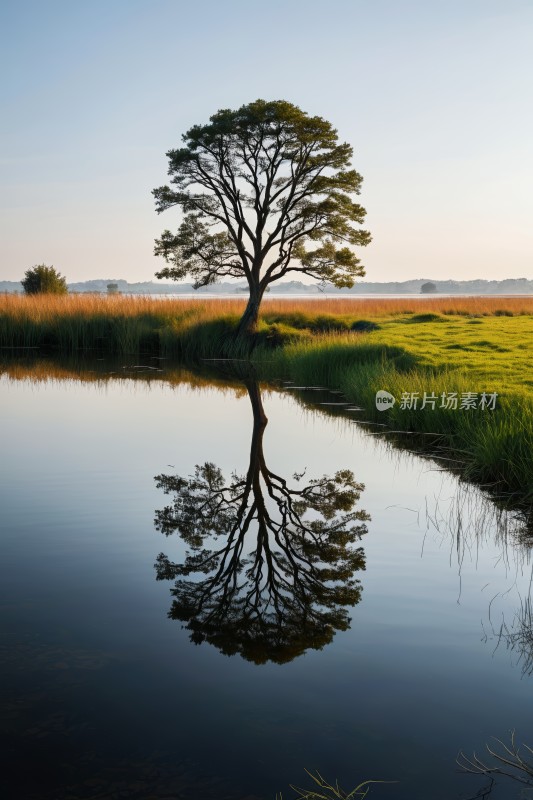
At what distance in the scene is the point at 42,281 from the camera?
42.1m

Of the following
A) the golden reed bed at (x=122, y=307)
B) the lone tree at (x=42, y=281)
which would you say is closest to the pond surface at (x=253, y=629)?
the golden reed bed at (x=122, y=307)

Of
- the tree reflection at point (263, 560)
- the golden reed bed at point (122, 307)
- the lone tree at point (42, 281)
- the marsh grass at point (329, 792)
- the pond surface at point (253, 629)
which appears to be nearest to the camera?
the marsh grass at point (329, 792)

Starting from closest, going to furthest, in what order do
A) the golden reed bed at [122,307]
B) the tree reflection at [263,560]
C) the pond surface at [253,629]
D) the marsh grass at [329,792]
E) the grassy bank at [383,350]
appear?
the marsh grass at [329,792], the pond surface at [253,629], the tree reflection at [263,560], the grassy bank at [383,350], the golden reed bed at [122,307]

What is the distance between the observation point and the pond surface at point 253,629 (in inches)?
141

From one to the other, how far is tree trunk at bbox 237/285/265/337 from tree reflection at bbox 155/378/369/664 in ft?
59.9

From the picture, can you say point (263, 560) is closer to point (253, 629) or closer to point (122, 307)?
point (253, 629)

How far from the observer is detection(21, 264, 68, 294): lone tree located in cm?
4203

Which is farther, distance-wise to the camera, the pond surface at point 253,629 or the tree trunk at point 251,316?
the tree trunk at point 251,316

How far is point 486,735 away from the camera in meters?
3.79

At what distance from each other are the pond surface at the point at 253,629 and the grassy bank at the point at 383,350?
3.13 feet

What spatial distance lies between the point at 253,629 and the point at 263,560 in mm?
1367

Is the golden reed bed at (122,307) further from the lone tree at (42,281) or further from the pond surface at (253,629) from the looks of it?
the pond surface at (253,629)

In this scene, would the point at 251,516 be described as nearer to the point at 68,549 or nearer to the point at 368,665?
the point at 68,549

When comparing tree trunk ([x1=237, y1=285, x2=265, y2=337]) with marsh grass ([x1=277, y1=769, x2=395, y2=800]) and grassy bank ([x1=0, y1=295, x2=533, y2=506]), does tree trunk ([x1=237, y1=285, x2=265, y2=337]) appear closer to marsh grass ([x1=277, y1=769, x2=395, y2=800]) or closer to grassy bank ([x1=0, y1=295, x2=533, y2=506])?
grassy bank ([x1=0, y1=295, x2=533, y2=506])
